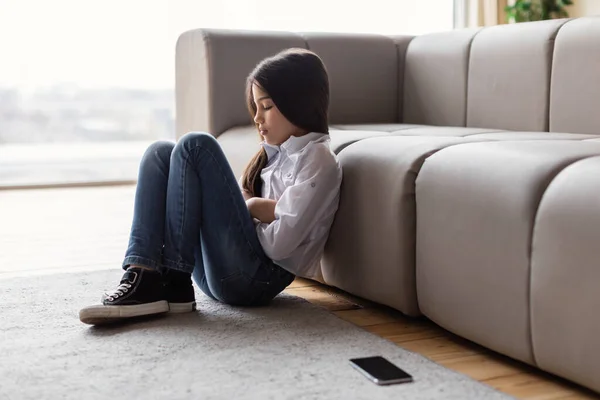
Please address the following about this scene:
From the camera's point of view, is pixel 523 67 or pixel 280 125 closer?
pixel 280 125

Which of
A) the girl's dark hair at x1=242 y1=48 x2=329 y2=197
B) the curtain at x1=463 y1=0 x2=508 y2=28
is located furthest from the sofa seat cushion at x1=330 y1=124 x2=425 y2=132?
the curtain at x1=463 y1=0 x2=508 y2=28

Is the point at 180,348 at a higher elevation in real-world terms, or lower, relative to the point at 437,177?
lower

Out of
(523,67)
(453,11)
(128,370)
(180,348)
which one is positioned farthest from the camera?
(453,11)

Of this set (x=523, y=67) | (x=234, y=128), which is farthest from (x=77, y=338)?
(x=523, y=67)

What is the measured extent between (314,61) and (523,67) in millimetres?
893

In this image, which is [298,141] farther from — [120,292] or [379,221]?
[120,292]

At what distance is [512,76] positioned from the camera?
2.56m

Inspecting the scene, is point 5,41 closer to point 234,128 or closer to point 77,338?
point 234,128

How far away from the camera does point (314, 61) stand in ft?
6.27

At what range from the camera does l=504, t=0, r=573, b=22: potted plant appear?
4.51 meters

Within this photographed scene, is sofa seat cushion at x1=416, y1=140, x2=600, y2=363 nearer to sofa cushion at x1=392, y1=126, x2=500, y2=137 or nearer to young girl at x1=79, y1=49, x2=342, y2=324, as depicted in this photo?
young girl at x1=79, y1=49, x2=342, y2=324

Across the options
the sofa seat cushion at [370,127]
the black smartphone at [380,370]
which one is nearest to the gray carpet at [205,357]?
the black smartphone at [380,370]

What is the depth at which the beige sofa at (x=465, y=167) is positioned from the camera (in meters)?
1.37

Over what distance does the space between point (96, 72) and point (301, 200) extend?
2922mm
